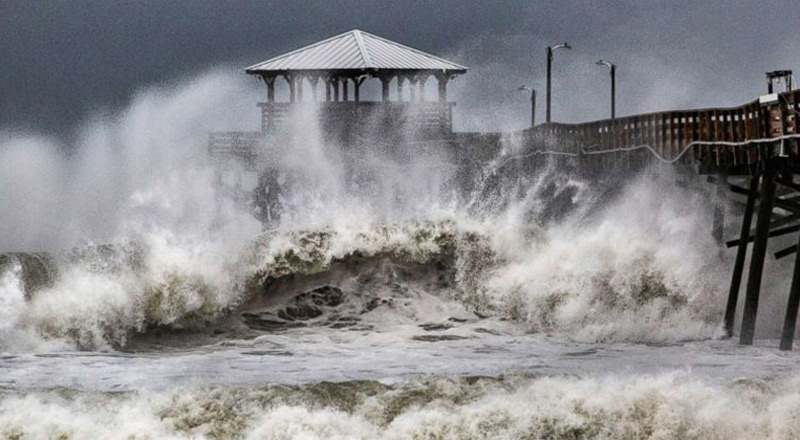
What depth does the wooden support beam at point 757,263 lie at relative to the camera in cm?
2567

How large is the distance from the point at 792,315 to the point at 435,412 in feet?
26.4

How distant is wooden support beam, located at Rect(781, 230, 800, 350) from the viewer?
2445 centimetres

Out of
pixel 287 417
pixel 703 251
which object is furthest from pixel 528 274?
pixel 287 417

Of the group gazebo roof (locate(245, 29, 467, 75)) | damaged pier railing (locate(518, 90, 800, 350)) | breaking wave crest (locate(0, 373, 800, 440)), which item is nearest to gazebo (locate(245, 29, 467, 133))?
gazebo roof (locate(245, 29, 467, 75))

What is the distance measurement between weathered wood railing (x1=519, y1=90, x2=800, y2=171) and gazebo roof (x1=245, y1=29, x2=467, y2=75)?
8910 millimetres

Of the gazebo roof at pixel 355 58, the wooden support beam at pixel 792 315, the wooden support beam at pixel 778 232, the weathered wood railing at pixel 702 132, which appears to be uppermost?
the gazebo roof at pixel 355 58

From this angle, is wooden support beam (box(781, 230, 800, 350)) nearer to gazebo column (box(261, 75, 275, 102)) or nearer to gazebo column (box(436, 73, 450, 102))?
gazebo column (box(436, 73, 450, 102))

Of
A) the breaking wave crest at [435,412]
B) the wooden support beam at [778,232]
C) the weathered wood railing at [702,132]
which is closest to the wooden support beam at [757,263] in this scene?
the weathered wood railing at [702,132]

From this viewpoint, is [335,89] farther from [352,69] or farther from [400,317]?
[400,317]

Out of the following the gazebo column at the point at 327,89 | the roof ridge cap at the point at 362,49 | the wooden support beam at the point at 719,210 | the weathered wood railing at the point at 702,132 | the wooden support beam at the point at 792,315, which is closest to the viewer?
the wooden support beam at the point at 792,315

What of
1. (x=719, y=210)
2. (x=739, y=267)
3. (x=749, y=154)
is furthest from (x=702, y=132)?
(x=739, y=267)

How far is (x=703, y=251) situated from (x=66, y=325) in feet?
38.1

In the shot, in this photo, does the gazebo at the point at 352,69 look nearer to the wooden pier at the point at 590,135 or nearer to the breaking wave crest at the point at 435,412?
the wooden pier at the point at 590,135

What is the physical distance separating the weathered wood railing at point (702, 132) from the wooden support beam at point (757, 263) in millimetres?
731
